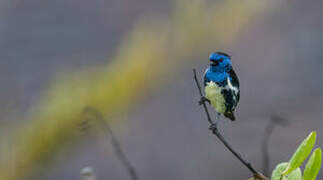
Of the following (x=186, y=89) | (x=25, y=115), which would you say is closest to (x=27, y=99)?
(x=25, y=115)

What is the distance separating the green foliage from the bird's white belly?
0.04 meters

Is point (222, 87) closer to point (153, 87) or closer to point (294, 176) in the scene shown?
point (294, 176)

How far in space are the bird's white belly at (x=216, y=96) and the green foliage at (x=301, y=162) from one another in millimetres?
38

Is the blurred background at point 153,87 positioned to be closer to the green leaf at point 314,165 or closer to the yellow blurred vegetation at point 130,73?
the yellow blurred vegetation at point 130,73

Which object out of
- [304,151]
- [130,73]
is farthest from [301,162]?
[130,73]

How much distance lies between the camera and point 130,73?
1836 mm

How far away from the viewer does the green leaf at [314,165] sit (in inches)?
12.6

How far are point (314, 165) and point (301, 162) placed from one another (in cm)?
2

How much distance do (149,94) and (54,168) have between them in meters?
0.34

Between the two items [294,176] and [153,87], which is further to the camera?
[153,87]

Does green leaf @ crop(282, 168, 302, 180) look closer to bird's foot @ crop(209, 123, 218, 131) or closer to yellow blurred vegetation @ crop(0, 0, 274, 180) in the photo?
bird's foot @ crop(209, 123, 218, 131)

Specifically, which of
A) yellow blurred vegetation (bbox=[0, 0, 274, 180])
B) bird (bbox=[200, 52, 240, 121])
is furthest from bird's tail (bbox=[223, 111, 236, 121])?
yellow blurred vegetation (bbox=[0, 0, 274, 180])

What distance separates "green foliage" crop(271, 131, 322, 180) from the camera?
1.03ft

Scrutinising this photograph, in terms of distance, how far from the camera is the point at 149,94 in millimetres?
1979
